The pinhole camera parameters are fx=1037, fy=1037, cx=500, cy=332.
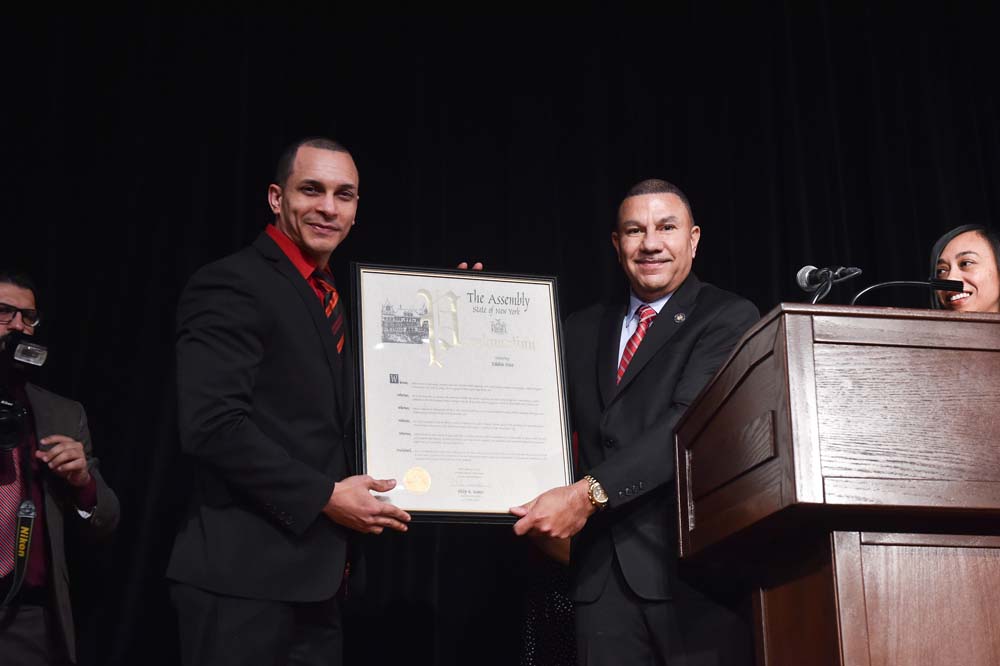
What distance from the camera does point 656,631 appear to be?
2197 mm

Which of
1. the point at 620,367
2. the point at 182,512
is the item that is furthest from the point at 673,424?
the point at 182,512

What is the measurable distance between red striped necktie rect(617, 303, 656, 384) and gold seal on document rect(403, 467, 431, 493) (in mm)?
514

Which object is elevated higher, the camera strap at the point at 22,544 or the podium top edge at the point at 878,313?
the podium top edge at the point at 878,313

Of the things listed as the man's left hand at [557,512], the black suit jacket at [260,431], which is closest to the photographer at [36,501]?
the black suit jacket at [260,431]

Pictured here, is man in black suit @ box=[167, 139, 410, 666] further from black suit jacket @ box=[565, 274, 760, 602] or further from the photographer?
the photographer

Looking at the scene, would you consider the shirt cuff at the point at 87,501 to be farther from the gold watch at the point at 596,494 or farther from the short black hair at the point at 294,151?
the gold watch at the point at 596,494

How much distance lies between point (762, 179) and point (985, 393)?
2549 mm

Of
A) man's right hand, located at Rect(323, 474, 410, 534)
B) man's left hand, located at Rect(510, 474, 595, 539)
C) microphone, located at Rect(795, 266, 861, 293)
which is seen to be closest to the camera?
microphone, located at Rect(795, 266, 861, 293)

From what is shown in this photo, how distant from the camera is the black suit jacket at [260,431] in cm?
213

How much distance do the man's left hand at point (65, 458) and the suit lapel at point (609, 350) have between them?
141 centimetres

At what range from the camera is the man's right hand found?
85.4 inches

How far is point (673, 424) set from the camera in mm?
2322

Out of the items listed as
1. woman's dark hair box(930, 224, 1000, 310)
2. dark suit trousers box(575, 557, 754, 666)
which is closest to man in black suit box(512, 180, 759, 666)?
dark suit trousers box(575, 557, 754, 666)

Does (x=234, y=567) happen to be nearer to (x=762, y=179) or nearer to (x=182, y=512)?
(x=182, y=512)
